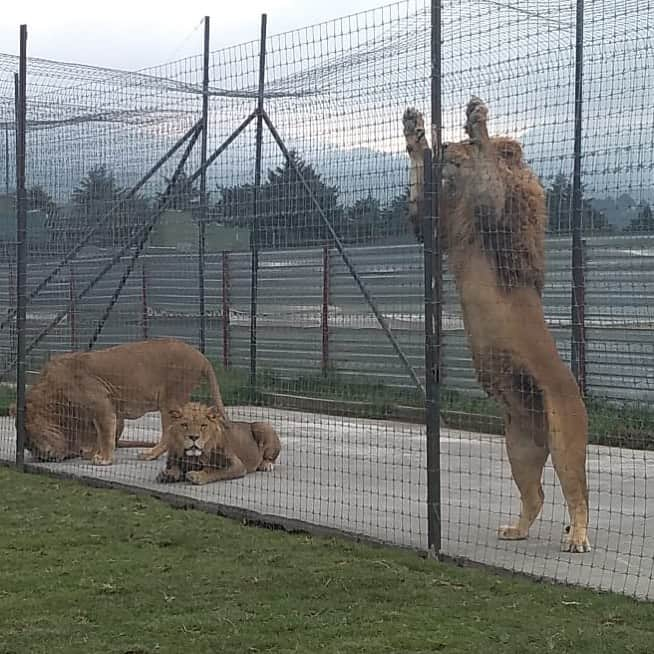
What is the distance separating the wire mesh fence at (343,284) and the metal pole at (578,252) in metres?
0.02

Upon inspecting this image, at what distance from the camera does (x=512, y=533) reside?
22.3 ft

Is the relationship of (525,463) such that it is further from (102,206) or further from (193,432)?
(102,206)

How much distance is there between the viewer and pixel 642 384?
654 cm

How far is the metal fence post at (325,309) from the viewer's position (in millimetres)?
9258

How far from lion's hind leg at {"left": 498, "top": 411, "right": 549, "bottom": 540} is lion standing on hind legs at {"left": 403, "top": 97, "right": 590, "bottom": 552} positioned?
27 millimetres

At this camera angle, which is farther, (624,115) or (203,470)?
(203,470)

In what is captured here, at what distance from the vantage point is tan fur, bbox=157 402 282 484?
8.95m

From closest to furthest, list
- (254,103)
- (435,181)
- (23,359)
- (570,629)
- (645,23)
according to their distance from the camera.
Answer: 1. (570,629)
2. (645,23)
3. (435,181)
4. (23,359)
5. (254,103)

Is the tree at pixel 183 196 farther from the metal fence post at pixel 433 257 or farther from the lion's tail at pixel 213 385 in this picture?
the metal fence post at pixel 433 257

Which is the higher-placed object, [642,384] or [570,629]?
[642,384]

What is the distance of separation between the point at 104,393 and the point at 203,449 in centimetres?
151

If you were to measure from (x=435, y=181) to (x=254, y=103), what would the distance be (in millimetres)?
4757

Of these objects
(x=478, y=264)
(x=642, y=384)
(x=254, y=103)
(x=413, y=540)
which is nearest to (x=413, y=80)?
(x=478, y=264)

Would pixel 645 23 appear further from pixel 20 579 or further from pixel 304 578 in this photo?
pixel 20 579
